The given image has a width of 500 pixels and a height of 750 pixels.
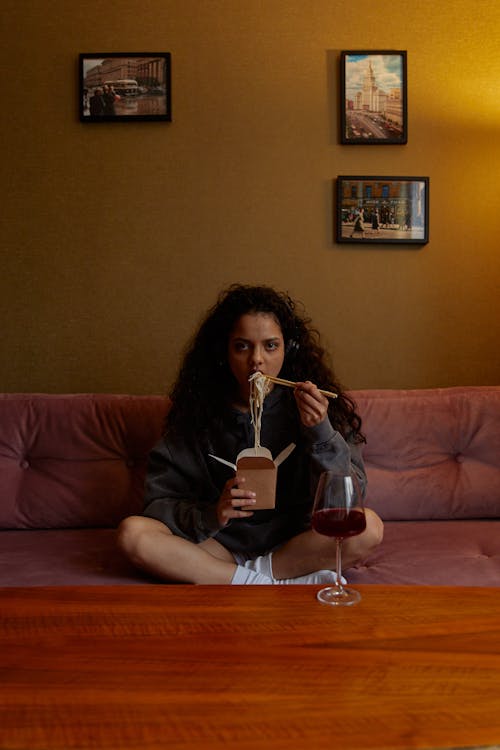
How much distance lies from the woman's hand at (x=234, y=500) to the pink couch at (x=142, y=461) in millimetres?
621

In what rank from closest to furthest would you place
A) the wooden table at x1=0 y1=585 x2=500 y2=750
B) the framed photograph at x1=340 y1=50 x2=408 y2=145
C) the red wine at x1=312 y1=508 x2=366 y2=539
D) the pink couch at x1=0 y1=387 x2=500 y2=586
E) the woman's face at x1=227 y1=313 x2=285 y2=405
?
the wooden table at x1=0 y1=585 x2=500 y2=750
the red wine at x1=312 y1=508 x2=366 y2=539
the woman's face at x1=227 y1=313 x2=285 y2=405
the pink couch at x1=0 y1=387 x2=500 y2=586
the framed photograph at x1=340 y1=50 x2=408 y2=145

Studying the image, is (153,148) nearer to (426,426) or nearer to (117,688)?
(426,426)

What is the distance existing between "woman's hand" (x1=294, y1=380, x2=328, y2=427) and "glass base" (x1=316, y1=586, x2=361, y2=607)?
61cm

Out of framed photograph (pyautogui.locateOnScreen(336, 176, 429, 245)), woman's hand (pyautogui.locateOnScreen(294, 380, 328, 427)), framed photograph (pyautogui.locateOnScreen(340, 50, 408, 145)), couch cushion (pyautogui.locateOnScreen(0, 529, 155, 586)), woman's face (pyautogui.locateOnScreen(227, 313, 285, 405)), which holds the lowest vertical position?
couch cushion (pyautogui.locateOnScreen(0, 529, 155, 586))

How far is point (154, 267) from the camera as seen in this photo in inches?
110

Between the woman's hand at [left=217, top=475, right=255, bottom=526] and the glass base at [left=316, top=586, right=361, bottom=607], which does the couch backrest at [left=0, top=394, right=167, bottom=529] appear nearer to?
the woman's hand at [left=217, top=475, right=255, bottom=526]

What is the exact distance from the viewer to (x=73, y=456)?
2.31 m

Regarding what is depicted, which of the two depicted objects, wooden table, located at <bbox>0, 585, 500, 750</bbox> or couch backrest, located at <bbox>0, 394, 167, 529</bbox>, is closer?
wooden table, located at <bbox>0, 585, 500, 750</bbox>

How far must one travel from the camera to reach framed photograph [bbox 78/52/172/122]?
273 centimetres

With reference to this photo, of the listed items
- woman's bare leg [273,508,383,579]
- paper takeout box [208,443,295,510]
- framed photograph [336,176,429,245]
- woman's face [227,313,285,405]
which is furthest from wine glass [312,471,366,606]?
framed photograph [336,176,429,245]

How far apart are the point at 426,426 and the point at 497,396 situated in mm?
279

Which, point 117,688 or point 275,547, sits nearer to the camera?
point 117,688

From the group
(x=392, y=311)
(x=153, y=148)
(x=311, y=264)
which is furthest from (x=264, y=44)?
(x=392, y=311)

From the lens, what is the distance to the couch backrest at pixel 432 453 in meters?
2.27
